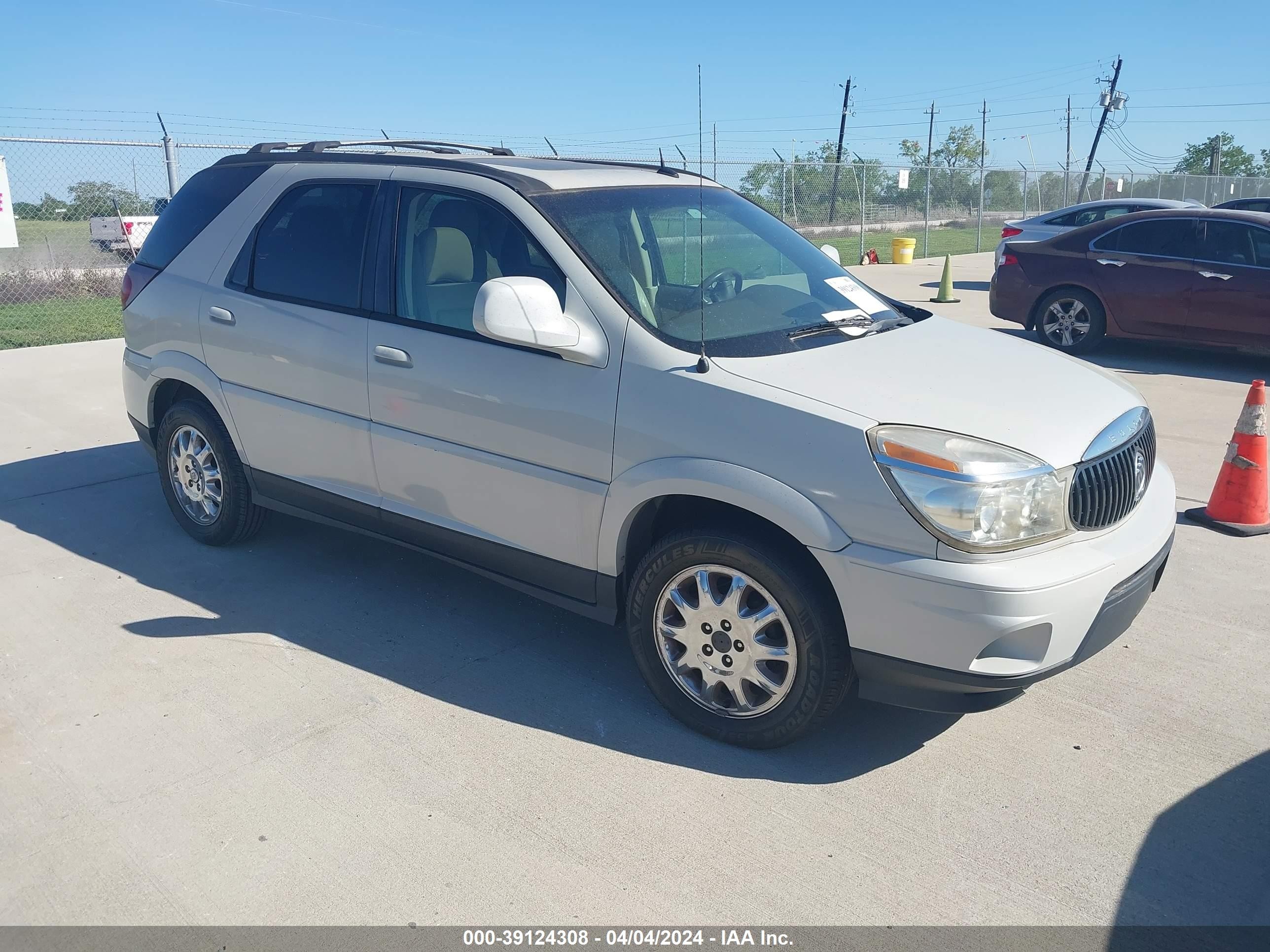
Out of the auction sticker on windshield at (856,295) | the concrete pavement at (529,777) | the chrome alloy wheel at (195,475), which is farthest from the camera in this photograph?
the chrome alloy wheel at (195,475)

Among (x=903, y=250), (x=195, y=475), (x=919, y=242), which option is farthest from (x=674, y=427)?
(x=919, y=242)

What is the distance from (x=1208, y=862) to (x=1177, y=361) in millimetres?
9112

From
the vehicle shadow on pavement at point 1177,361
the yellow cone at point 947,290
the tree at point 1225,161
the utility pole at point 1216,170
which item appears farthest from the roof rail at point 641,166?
the tree at point 1225,161

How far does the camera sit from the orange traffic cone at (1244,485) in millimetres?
5414

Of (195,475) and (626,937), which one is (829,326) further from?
(195,475)

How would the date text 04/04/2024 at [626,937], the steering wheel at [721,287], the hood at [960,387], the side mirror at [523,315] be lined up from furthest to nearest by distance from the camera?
1. the steering wheel at [721,287]
2. the side mirror at [523,315]
3. the hood at [960,387]
4. the date text 04/04/2024 at [626,937]

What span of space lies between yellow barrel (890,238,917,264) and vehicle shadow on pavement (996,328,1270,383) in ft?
35.4

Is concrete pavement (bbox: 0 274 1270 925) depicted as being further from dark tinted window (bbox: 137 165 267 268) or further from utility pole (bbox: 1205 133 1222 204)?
utility pole (bbox: 1205 133 1222 204)

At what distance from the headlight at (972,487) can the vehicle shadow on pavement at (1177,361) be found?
7.12 metres

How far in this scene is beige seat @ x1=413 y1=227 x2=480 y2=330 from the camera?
13.6 feet

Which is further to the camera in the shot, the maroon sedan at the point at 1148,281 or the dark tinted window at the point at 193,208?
the maroon sedan at the point at 1148,281

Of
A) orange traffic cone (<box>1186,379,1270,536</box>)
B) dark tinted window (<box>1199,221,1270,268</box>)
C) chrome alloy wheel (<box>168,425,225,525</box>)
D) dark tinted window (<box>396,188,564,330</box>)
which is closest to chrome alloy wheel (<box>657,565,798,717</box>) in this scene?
dark tinted window (<box>396,188,564,330</box>)

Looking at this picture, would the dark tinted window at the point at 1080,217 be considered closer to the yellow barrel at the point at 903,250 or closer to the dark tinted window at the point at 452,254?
the yellow barrel at the point at 903,250

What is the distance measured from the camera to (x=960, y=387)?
3.58m
